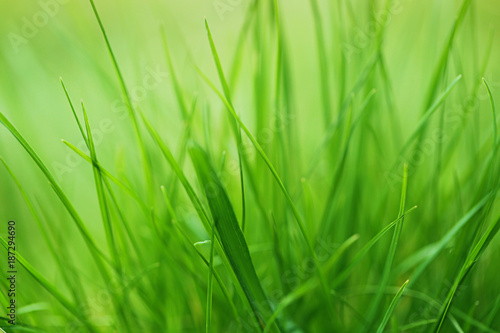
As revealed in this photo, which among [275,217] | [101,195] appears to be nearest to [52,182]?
[101,195]

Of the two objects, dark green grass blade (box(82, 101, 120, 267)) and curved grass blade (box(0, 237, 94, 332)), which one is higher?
dark green grass blade (box(82, 101, 120, 267))

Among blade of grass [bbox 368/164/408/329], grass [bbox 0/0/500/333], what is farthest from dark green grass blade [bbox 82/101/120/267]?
blade of grass [bbox 368/164/408/329]

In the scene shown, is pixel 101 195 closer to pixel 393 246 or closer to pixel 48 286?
pixel 48 286

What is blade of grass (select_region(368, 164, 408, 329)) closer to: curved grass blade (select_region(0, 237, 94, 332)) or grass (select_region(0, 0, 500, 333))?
grass (select_region(0, 0, 500, 333))

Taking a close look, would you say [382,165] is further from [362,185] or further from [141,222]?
[141,222]

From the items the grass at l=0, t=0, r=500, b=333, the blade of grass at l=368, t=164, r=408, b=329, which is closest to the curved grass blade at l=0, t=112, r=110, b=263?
the grass at l=0, t=0, r=500, b=333

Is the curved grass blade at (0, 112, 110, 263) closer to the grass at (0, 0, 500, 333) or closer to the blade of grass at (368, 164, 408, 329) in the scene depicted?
the grass at (0, 0, 500, 333)

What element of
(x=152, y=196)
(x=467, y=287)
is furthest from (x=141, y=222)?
(x=467, y=287)

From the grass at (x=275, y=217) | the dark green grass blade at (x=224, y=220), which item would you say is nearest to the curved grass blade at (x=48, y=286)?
the grass at (x=275, y=217)
